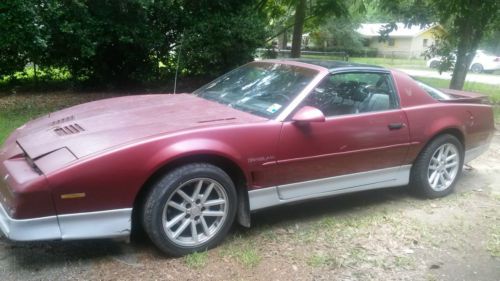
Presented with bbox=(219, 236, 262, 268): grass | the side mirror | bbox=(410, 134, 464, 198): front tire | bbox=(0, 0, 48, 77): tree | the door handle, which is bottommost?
bbox=(219, 236, 262, 268): grass

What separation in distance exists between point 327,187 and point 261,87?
1.09 metres

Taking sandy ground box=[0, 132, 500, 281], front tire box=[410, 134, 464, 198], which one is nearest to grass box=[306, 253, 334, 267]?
sandy ground box=[0, 132, 500, 281]

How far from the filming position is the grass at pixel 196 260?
3.44m

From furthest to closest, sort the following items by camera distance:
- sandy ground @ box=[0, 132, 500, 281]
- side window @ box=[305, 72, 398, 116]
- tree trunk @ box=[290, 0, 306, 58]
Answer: tree trunk @ box=[290, 0, 306, 58] < side window @ box=[305, 72, 398, 116] < sandy ground @ box=[0, 132, 500, 281]

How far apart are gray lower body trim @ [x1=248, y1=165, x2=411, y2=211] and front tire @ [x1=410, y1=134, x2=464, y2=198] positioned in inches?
6.3

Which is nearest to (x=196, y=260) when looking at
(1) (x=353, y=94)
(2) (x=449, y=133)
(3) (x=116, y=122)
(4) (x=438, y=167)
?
Result: (3) (x=116, y=122)

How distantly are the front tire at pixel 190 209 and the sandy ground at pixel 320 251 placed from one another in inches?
4.9

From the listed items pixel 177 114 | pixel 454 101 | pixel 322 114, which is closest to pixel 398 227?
pixel 322 114

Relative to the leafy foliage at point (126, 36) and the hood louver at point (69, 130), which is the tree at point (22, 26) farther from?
the hood louver at point (69, 130)

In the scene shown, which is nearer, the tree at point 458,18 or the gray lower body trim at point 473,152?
the gray lower body trim at point 473,152

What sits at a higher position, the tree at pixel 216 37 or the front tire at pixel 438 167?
the tree at pixel 216 37

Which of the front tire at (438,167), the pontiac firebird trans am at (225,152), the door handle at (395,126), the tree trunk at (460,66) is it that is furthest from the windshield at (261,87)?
the tree trunk at (460,66)

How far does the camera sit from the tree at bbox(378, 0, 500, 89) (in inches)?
417

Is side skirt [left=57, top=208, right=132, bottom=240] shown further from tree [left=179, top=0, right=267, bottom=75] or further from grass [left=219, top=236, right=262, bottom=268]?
tree [left=179, top=0, right=267, bottom=75]
